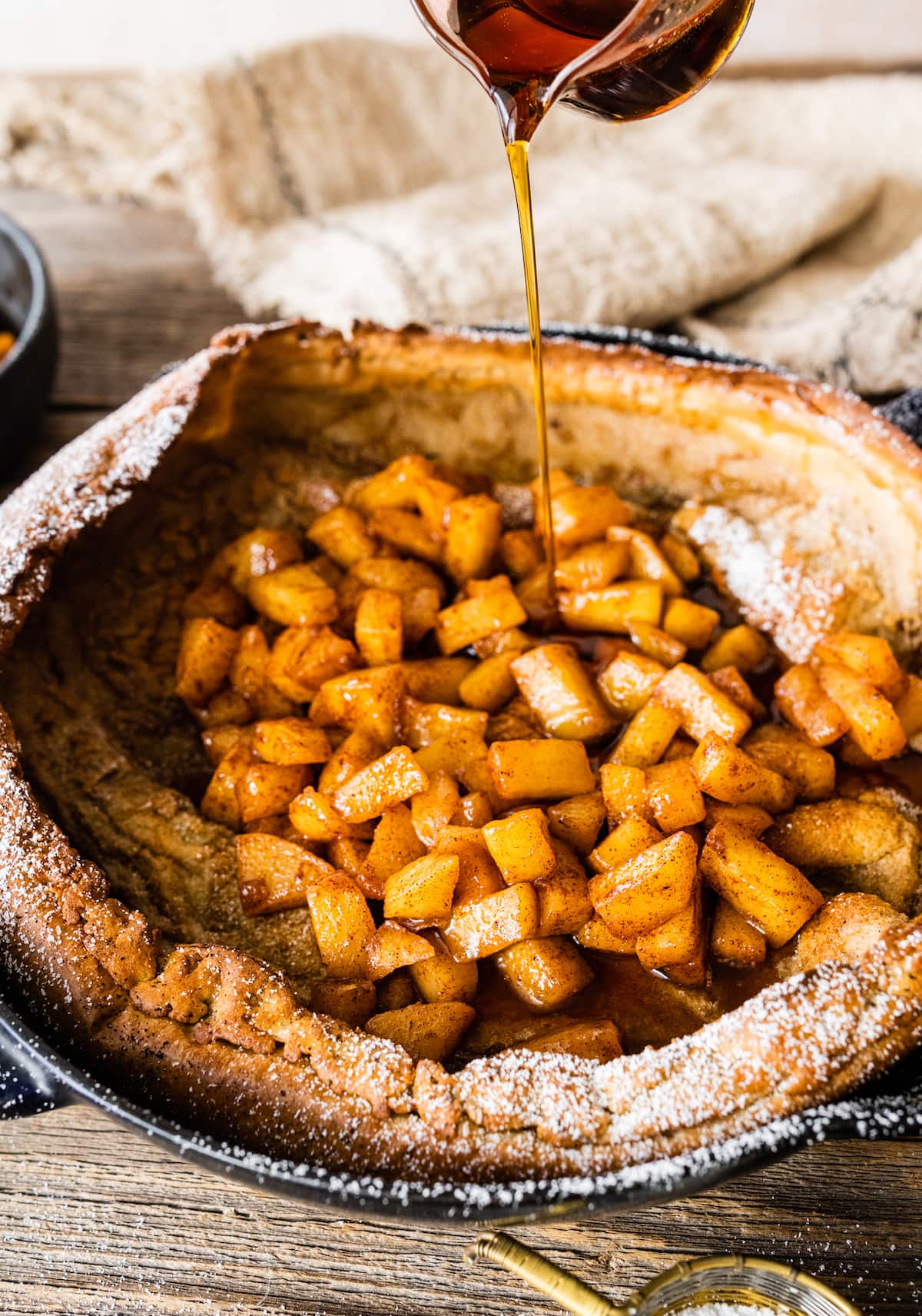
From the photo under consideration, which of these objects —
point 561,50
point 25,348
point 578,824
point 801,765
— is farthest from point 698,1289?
point 25,348

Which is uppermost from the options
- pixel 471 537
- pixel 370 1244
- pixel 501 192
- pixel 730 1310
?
pixel 501 192

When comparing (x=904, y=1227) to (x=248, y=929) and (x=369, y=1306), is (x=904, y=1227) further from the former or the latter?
(x=248, y=929)

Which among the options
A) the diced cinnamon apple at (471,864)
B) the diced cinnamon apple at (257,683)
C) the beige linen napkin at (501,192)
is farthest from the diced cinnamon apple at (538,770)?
the beige linen napkin at (501,192)

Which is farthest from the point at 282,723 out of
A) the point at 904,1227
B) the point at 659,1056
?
the point at 904,1227

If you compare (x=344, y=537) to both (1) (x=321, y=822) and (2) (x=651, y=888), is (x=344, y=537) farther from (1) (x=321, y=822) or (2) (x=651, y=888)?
(2) (x=651, y=888)

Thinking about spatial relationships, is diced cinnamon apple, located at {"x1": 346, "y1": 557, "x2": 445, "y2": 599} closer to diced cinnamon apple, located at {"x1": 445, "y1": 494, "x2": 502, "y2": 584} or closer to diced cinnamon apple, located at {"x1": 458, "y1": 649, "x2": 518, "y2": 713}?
diced cinnamon apple, located at {"x1": 445, "y1": 494, "x2": 502, "y2": 584}

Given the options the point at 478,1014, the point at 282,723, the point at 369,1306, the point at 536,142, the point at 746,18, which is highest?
the point at 746,18
